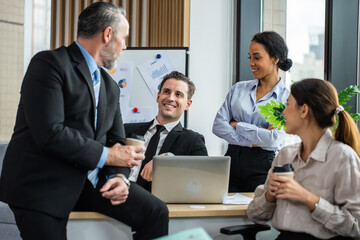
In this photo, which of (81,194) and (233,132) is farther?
(233,132)

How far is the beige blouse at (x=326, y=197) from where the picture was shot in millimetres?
1816

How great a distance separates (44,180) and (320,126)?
43.6 inches

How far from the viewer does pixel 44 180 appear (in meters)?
1.66

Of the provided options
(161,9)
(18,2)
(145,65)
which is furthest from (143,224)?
(18,2)

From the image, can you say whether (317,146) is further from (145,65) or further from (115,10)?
(145,65)

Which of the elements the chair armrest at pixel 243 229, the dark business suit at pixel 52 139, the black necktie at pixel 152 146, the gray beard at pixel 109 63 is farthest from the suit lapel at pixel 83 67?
the black necktie at pixel 152 146

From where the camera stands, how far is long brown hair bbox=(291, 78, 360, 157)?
1955 mm

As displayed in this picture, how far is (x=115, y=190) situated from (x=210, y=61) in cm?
266

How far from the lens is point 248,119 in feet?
10.2

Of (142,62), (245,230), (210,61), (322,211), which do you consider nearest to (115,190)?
(245,230)

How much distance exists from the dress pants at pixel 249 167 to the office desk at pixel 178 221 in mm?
802

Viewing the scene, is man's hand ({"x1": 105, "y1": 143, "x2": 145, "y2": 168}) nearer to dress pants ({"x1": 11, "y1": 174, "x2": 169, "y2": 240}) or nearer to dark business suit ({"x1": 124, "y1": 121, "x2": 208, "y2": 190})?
dress pants ({"x1": 11, "y1": 174, "x2": 169, "y2": 240})

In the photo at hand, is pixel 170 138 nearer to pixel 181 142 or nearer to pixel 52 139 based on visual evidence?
pixel 181 142

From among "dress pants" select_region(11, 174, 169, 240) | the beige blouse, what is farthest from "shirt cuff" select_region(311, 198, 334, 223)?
"dress pants" select_region(11, 174, 169, 240)
